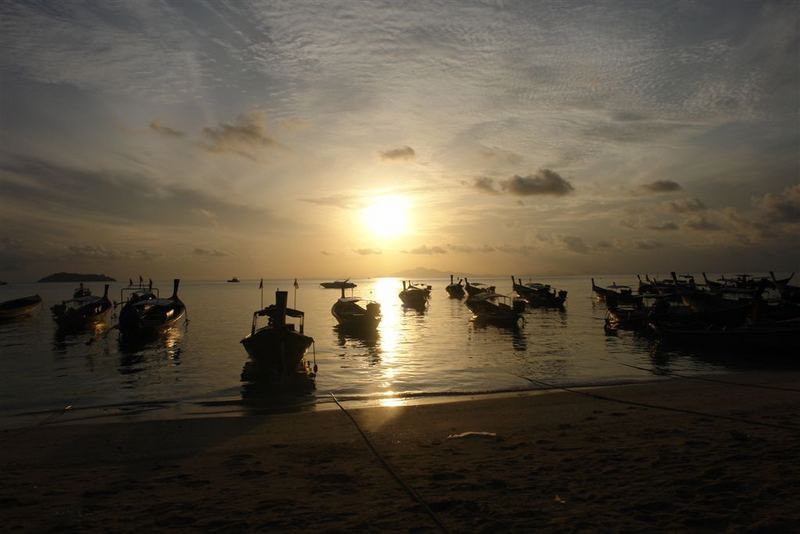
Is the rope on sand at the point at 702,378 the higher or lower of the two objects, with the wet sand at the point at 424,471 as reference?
lower

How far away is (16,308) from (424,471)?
248 ft

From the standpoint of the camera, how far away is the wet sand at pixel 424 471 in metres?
8.01

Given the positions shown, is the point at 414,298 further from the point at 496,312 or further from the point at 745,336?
the point at 745,336

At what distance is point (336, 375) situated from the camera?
91.6 feet

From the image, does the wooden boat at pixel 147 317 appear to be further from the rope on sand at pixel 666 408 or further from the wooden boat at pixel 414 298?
the wooden boat at pixel 414 298

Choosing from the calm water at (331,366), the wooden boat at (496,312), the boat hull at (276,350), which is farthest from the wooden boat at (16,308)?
the wooden boat at (496,312)

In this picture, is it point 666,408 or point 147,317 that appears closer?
point 666,408

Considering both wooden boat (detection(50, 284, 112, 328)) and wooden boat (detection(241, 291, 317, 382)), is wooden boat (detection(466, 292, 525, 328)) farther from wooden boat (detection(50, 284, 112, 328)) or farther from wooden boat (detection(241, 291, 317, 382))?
wooden boat (detection(50, 284, 112, 328))

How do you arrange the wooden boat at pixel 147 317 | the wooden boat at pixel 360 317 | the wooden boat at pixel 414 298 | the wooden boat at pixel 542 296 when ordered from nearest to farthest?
the wooden boat at pixel 147 317, the wooden boat at pixel 360 317, the wooden boat at pixel 542 296, the wooden boat at pixel 414 298

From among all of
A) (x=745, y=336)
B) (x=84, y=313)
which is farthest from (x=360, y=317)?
(x=745, y=336)

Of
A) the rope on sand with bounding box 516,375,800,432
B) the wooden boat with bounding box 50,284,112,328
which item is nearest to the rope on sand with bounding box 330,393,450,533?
the rope on sand with bounding box 516,375,800,432

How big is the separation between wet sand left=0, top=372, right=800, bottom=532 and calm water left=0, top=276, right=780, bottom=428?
239 inches

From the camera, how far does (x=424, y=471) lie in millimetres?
10414

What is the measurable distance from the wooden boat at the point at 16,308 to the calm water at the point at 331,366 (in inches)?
639
